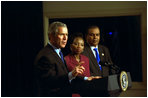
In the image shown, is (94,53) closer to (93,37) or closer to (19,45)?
(93,37)

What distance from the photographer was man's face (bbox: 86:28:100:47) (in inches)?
98.3

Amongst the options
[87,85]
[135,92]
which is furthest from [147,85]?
[87,85]

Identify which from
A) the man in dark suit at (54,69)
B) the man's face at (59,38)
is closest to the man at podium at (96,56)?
the man in dark suit at (54,69)

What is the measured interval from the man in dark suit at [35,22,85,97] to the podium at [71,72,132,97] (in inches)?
5.5

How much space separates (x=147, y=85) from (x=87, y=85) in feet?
3.55

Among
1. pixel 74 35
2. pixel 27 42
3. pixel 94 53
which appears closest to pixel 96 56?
pixel 94 53

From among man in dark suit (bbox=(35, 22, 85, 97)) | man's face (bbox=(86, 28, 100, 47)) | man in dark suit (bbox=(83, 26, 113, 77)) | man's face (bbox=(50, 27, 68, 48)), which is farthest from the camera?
man's face (bbox=(86, 28, 100, 47))

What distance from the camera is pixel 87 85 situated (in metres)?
2.08

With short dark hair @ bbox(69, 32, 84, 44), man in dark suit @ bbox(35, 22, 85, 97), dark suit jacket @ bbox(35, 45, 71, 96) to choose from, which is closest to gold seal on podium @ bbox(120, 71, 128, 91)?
man in dark suit @ bbox(35, 22, 85, 97)

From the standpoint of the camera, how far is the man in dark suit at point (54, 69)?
6.33 ft

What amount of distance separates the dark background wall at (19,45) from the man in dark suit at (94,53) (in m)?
0.67

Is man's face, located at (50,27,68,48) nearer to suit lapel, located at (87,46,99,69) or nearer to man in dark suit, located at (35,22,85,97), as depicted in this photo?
man in dark suit, located at (35,22,85,97)

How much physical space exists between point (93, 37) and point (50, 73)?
832 millimetres

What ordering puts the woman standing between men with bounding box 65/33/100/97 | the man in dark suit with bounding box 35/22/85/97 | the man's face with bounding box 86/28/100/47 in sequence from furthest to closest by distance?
the man's face with bounding box 86/28/100/47 → the woman standing between men with bounding box 65/33/100/97 → the man in dark suit with bounding box 35/22/85/97
